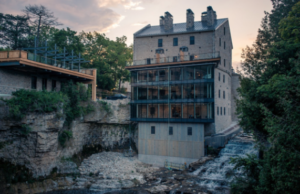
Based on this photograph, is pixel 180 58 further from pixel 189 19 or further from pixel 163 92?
pixel 189 19

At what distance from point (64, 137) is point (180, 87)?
17072mm

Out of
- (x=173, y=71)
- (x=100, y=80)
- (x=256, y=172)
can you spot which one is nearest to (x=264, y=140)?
(x=256, y=172)

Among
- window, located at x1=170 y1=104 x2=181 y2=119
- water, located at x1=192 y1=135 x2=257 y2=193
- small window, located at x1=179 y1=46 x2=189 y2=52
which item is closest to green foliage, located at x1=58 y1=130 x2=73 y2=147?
window, located at x1=170 y1=104 x2=181 y2=119

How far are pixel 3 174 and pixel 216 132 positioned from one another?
2703 centimetres

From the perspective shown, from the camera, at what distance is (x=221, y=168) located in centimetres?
2869

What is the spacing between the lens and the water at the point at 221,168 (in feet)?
84.6

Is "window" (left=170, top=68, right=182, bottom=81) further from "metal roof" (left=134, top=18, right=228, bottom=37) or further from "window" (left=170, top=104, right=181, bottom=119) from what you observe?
"metal roof" (left=134, top=18, right=228, bottom=37)

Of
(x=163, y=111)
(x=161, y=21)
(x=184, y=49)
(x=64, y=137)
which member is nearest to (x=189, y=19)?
(x=184, y=49)

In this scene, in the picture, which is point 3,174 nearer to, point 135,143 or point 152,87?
point 135,143

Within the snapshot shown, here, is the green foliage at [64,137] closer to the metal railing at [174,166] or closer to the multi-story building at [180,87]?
the multi-story building at [180,87]

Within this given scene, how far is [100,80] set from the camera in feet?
155

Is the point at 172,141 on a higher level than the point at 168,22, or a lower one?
lower

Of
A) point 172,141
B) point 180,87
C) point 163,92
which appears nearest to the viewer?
point 180,87

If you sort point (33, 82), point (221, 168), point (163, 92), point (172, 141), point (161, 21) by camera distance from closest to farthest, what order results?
point (221, 168), point (33, 82), point (172, 141), point (163, 92), point (161, 21)
